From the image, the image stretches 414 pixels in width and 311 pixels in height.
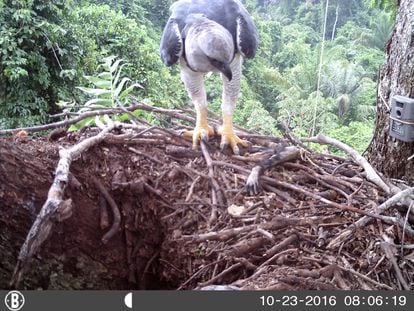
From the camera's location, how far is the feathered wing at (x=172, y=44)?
1.06 m

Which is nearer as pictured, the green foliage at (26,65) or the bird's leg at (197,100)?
the bird's leg at (197,100)

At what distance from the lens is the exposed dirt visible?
805 millimetres

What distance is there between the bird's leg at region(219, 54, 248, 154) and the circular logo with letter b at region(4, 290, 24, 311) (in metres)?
0.56

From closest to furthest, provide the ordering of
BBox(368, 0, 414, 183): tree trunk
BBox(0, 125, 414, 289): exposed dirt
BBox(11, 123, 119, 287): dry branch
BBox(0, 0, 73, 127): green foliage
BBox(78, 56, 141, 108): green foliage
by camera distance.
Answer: BBox(11, 123, 119, 287): dry branch < BBox(0, 125, 414, 289): exposed dirt < BBox(368, 0, 414, 183): tree trunk < BBox(78, 56, 141, 108): green foliage < BBox(0, 0, 73, 127): green foliage

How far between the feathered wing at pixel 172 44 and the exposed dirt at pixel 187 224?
0.57ft

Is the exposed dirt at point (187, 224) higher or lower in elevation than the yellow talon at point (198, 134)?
lower

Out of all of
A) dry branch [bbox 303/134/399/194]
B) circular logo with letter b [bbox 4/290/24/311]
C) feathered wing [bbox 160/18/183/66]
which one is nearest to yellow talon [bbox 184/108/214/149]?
feathered wing [bbox 160/18/183/66]

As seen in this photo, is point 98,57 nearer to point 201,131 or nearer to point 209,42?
point 201,131

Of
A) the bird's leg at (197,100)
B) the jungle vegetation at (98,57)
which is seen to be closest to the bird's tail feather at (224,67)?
the bird's leg at (197,100)

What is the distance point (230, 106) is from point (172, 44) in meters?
0.22

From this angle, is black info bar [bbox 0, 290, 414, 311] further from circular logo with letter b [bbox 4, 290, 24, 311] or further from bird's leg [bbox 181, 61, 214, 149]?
bird's leg [bbox 181, 61, 214, 149]

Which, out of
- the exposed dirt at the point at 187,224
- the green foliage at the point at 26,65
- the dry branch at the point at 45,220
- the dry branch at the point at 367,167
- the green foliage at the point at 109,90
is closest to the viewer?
the dry branch at the point at 45,220

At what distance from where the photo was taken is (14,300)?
2.42 ft

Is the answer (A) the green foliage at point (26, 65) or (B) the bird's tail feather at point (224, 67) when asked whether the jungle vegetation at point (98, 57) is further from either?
(B) the bird's tail feather at point (224, 67)
